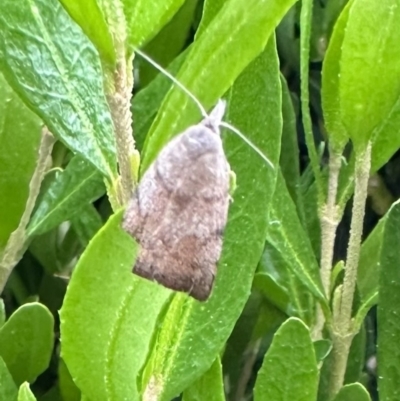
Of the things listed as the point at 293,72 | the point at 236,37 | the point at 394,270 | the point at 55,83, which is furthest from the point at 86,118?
the point at 293,72

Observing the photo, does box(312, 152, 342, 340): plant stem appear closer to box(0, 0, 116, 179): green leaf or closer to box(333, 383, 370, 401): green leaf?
box(333, 383, 370, 401): green leaf

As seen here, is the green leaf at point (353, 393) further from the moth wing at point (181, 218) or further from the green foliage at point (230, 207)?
the moth wing at point (181, 218)

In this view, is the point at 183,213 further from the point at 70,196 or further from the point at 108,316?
the point at 70,196

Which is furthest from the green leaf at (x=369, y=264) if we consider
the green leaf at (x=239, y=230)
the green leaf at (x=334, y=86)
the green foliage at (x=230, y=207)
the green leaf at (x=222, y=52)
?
the green leaf at (x=222, y=52)

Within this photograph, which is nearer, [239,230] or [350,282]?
A: [239,230]

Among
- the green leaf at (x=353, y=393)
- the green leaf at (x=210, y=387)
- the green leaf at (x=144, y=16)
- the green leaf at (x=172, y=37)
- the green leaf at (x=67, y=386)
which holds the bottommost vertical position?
the green leaf at (x=353, y=393)

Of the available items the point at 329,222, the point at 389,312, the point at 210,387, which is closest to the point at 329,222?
the point at 329,222
